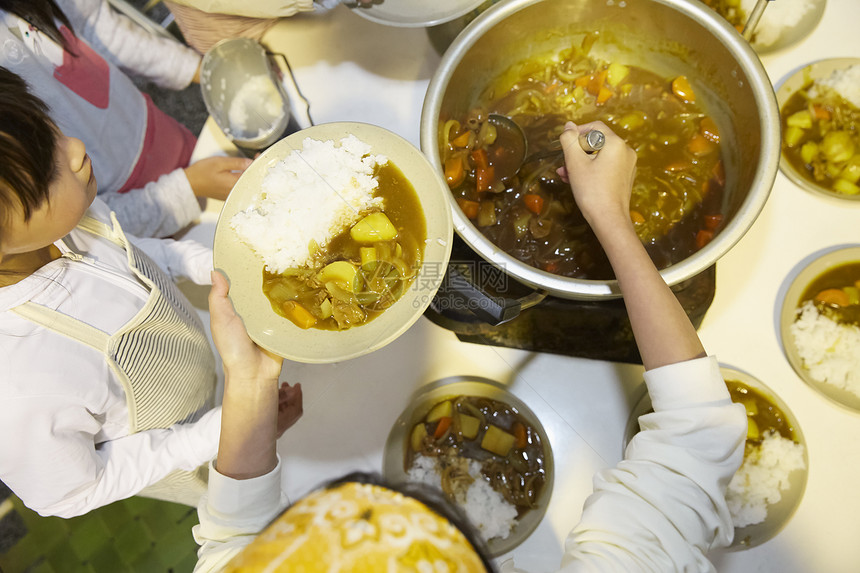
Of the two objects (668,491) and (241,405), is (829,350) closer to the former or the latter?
(668,491)

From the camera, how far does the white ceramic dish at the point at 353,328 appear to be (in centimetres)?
86

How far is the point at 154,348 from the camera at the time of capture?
1153mm

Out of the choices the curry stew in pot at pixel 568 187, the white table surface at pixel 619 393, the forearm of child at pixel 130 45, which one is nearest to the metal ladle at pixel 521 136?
the curry stew in pot at pixel 568 187

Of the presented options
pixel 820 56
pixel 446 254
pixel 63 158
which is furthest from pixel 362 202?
pixel 820 56

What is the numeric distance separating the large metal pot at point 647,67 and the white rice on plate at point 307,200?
0.50 feet

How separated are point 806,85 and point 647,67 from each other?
494 millimetres

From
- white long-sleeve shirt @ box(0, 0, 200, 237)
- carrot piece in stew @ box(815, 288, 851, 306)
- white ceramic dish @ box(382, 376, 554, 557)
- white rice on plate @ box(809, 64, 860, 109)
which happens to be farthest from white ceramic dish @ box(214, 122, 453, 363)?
white rice on plate @ box(809, 64, 860, 109)

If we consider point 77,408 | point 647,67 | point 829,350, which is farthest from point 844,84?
point 77,408

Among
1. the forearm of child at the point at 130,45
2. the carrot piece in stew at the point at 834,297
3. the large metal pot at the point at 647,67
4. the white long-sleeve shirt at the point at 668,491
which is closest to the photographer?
the white long-sleeve shirt at the point at 668,491

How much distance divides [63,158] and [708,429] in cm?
→ 121

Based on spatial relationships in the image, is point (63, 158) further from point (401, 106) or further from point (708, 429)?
point (708, 429)

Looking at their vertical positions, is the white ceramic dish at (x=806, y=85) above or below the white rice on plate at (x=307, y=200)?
above

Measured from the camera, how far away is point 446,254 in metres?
0.88

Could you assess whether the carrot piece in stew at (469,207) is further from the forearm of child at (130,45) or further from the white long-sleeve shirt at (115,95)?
the forearm of child at (130,45)
